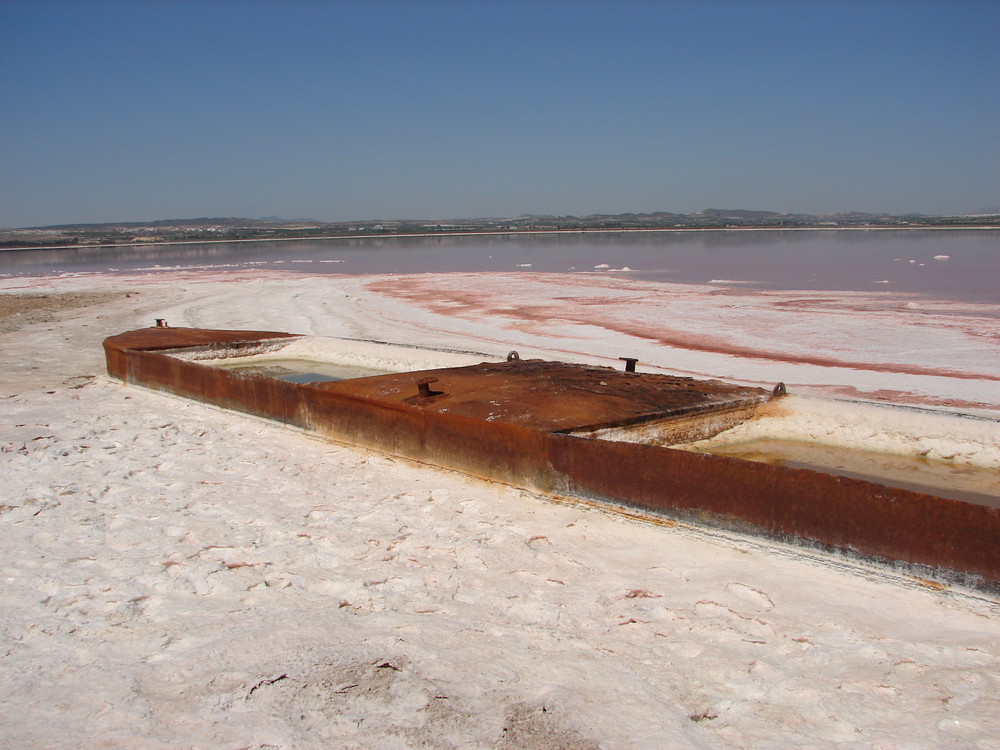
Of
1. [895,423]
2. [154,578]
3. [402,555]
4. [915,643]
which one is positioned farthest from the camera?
[895,423]

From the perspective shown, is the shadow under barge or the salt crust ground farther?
the shadow under barge

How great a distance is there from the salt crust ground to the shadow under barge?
111mm

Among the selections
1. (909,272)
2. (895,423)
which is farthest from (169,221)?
(895,423)

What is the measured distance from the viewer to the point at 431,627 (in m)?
2.50

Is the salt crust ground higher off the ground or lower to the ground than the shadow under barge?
lower

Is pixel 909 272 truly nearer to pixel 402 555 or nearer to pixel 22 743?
pixel 402 555

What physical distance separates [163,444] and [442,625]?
293 cm

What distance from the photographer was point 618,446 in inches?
132

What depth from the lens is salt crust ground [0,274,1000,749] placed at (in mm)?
→ 1993

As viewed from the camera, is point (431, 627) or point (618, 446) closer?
point (431, 627)

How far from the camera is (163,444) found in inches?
187

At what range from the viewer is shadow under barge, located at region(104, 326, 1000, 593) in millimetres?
2664

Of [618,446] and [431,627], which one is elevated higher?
[618,446]

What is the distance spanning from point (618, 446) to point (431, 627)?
4.05 feet
